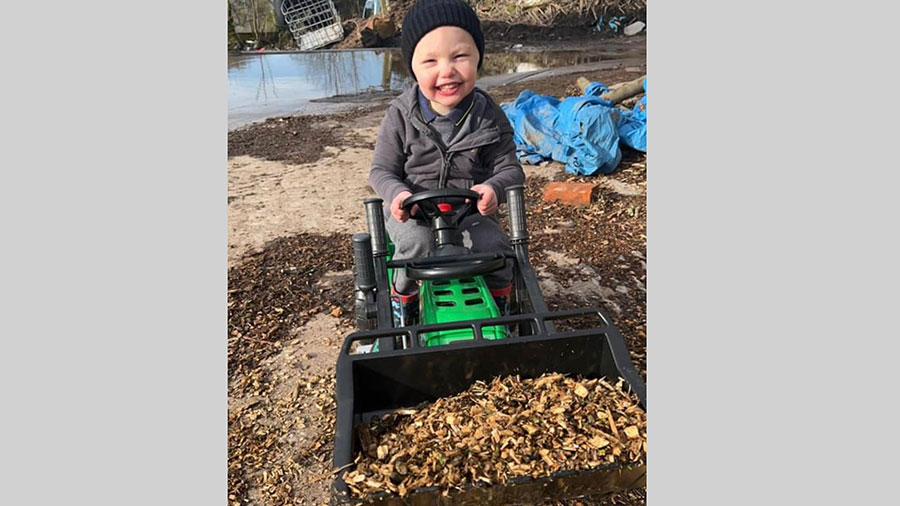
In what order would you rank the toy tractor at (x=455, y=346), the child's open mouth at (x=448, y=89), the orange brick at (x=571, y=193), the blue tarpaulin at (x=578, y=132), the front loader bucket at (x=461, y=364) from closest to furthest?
the toy tractor at (x=455, y=346) < the front loader bucket at (x=461, y=364) < the child's open mouth at (x=448, y=89) < the orange brick at (x=571, y=193) < the blue tarpaulin at (x=578, y=132)

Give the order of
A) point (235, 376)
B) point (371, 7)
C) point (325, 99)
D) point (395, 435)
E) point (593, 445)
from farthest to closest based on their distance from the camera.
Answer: point (371, 7) → point (325, 99) → point (235, 376) → point (395, 435) → point (593, 445)

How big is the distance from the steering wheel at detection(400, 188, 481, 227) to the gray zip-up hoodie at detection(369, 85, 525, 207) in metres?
0.27

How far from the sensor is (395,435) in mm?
1588

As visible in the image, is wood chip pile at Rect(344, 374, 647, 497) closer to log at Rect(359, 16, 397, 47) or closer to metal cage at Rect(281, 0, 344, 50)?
log at Rect(359, 16, 397, 47)

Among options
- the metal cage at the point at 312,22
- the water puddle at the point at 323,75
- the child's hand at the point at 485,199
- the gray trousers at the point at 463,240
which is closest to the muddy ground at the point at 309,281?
the gray trousers at the point at 463,240

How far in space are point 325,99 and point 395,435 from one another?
1139 centimetres

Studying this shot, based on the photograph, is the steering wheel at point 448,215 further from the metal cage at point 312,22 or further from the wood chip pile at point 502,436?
the metal cage at point 312,22

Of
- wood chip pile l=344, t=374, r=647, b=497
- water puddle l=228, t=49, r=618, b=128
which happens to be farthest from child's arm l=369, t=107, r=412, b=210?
water puddle l=228, t=49, r=618, b=128

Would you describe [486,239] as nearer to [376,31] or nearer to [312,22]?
[376,31]

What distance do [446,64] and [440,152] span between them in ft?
1.44

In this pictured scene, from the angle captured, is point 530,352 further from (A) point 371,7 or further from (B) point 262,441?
(A) point 371,7

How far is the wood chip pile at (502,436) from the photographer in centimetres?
138

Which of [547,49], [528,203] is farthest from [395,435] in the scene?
[547,49]

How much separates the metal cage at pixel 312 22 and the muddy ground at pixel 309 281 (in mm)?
18812
